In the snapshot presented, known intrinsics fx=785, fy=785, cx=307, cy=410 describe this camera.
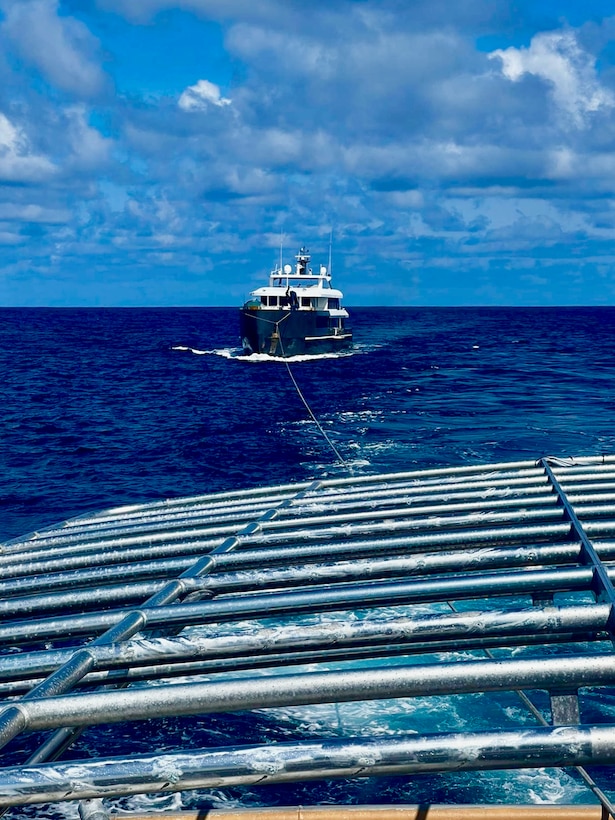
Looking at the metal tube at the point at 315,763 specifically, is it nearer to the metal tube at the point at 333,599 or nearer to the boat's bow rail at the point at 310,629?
the boat's bow rail at the point at 310,629

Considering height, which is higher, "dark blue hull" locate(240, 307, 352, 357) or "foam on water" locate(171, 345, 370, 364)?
"dark blue hull" locate(240, 307, 352, 357)

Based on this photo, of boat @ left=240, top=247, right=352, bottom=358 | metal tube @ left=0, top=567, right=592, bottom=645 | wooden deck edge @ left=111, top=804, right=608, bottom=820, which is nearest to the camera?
metal tube @ left=0, top=567, right=592, bottom=645

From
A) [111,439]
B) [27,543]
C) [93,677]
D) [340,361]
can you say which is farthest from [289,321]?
[93,677]

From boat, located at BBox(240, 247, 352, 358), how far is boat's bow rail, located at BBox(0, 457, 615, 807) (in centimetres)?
5543

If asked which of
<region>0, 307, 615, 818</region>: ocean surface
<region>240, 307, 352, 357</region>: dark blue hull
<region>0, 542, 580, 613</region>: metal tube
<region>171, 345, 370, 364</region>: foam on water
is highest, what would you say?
<region>240, 307, 352, 357</region>: dark blue hull

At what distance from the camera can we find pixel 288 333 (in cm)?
6253

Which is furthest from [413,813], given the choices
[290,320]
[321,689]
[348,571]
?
[290,320]

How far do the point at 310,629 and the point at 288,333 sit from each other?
59788mm

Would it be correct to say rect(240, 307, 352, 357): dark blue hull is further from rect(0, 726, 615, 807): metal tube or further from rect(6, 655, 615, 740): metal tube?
rect(0, 726, 615, 807): metal tube

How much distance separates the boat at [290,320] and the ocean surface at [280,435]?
2.26 metres

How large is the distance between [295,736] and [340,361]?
179 feet

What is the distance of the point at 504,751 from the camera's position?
214 cm

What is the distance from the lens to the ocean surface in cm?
667

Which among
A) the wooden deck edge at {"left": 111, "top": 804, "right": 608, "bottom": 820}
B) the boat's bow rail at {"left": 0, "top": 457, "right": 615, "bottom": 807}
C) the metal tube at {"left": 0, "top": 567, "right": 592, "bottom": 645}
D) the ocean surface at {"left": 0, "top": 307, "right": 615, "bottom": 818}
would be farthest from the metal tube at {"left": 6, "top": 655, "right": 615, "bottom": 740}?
the ocean surface at {"left": 0, "top": 307, "right": 615, "bottom": 818}
